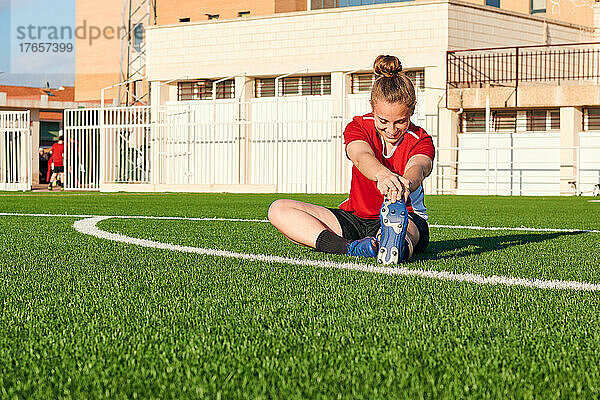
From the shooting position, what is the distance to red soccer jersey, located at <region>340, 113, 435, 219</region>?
4.62 meters

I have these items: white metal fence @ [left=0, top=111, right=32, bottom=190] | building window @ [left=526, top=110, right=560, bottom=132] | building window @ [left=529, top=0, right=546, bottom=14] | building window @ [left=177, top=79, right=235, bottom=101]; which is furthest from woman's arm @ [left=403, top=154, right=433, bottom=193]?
building window @ [left=529, top=0, right=546, bottom=14]

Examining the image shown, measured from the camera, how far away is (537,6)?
3594 centimetres

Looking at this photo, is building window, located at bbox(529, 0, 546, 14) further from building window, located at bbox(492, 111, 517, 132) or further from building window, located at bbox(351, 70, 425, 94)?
building window, located at bbox(492, 111, 517, 132)

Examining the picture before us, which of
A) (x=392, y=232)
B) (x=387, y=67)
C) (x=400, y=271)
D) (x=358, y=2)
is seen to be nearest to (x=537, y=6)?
(x=358, y=2)

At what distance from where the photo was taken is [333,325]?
2.57 meters

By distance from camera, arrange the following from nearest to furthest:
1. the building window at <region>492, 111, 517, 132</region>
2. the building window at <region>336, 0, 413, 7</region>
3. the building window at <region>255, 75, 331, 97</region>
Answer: the building window at <region>492, 111, 517, 132</region> → the building window at <region>255, 75, 331, 97</region> → the building window at <region>336, 0, 413, 7</region>

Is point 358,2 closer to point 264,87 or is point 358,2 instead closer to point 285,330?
point 264,87

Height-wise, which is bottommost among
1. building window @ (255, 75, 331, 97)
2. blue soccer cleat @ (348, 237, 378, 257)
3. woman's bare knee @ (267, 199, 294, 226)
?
blue soccer cleat @ (348, 237, 378, 257)

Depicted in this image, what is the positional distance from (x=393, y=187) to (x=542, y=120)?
24.0 metres

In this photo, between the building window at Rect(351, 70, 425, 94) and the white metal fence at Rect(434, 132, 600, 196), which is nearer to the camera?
the white metal fence at Rect(434, 132, 600, 196)

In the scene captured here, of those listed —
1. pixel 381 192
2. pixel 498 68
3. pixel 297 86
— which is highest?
pixel 498 68

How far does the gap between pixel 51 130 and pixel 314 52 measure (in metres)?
30.5

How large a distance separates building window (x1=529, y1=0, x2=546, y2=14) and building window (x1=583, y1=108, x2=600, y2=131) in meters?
11.0

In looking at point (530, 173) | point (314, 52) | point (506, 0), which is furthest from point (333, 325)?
point (506, 0)
